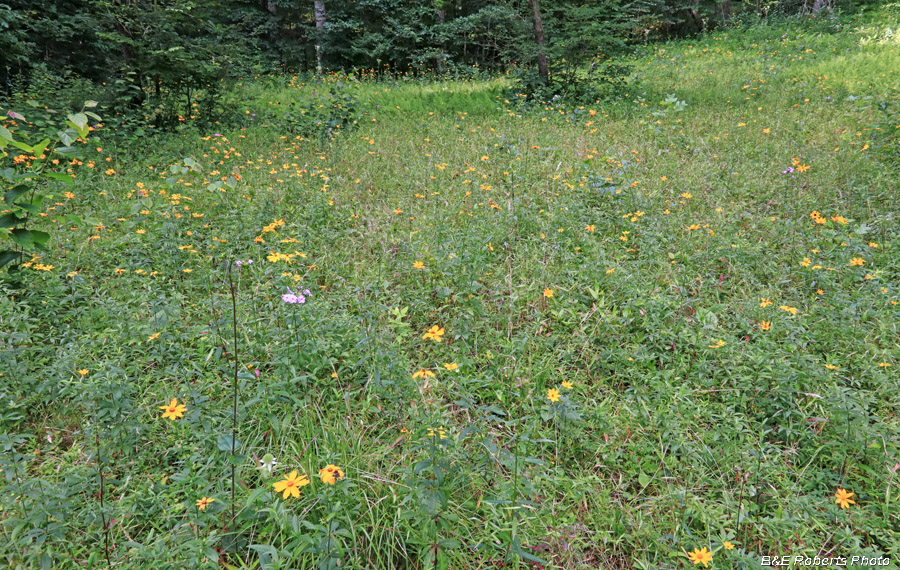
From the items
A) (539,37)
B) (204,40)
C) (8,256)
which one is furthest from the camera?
(539,37)

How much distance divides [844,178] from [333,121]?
6.69 m

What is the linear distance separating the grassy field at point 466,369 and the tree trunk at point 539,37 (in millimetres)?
4837

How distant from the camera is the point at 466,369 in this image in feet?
8.33

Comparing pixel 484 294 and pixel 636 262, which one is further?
pixel 636 262

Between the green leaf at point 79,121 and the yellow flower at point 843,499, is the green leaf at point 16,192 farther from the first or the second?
the yellow flower at point 843,499

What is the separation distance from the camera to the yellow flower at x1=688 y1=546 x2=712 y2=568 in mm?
1561

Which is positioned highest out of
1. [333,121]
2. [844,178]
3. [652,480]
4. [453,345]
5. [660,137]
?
[333,121]

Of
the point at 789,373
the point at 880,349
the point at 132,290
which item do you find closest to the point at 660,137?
the point at 880,349

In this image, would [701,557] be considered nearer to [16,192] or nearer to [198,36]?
[16,192]

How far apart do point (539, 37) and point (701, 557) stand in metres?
9.19

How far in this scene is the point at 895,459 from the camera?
1.93m

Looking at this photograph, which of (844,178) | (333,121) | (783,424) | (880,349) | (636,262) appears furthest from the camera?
(333,121)

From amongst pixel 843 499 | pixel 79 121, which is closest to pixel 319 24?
pixel 79 121

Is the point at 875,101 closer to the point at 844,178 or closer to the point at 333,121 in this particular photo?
the point at 844,178
